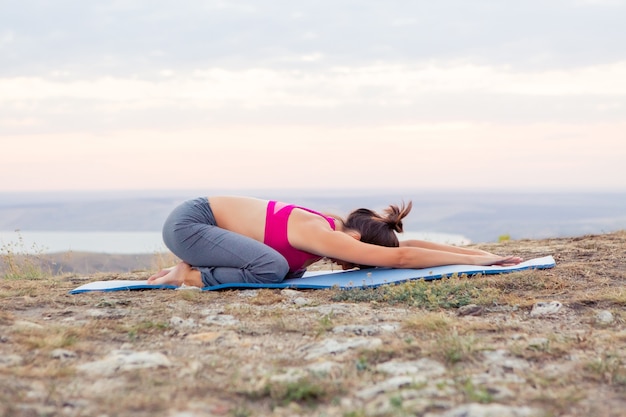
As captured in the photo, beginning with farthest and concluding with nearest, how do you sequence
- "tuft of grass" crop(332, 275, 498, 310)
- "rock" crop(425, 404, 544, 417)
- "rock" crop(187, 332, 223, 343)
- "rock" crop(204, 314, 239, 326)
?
"tuft of grass" crop(332, 275, 498, 310)
"rock" crop(204, 314, 239, 326)
"rock" crop(187, 332, 223, 343)
"rock" crop(425, 404, 544, 417)

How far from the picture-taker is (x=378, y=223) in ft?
19.0

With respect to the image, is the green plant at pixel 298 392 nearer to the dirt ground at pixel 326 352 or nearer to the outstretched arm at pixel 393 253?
the dirt ground at pixel 326 352

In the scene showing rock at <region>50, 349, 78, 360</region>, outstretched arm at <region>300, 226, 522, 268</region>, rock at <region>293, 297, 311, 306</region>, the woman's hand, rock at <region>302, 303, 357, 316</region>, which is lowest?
rock at <region>293, 297, 311, 306</region>

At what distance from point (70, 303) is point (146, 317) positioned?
38.4 inches

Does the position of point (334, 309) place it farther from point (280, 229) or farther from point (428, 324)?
point (280, 229)

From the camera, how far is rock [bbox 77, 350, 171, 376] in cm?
300

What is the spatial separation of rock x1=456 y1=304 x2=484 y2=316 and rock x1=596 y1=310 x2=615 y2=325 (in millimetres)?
691

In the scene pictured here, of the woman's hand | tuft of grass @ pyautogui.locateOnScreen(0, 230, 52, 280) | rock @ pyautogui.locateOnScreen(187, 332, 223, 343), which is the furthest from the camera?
tuft of grass @ pyautogui.locateOnScreen(0, 230, 52, 280)

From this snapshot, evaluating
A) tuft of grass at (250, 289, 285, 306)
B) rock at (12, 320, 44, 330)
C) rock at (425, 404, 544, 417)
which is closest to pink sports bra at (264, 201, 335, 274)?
tuft of grass at (250, 289, 285, 306)

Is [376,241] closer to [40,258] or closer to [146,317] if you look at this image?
[146,317]

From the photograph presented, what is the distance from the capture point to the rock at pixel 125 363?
300 centimetres

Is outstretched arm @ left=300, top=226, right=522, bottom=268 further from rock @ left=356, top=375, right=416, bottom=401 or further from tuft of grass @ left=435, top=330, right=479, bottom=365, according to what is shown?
rock @ left=356, top=375, right=416, bottom=401

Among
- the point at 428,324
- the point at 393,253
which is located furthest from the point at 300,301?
the point at 428,324

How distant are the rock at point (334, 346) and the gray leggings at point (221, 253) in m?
2.26
